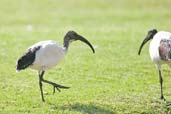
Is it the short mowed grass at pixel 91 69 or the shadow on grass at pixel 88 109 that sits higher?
the short mowed grass at pixel 91 69

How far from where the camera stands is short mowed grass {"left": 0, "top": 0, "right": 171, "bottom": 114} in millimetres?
11180

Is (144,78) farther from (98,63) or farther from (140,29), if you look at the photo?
(140,29)

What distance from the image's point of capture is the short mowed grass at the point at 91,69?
440 inches

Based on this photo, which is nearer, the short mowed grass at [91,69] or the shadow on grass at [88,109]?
the shadow on grass at [88,109]

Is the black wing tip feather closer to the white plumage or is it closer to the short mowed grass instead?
the white plumage

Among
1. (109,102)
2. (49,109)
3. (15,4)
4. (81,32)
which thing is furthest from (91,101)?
(15,4)

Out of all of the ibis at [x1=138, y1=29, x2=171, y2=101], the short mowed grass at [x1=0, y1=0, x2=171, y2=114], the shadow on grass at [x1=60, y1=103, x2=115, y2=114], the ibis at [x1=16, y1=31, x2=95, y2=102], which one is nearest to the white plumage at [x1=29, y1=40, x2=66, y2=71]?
the ibis at [x1=16, y1=31, x2=95, y2=102]

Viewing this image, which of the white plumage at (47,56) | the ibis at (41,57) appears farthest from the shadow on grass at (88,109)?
the white plumage at (47,56)

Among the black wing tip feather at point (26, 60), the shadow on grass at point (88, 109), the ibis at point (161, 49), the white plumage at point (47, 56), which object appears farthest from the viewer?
the ibis at point (161, 49)

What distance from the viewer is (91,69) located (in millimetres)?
15391

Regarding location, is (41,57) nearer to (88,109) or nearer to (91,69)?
A: (88,109)

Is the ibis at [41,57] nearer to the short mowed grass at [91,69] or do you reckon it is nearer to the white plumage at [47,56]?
the white plumage at [47,56]

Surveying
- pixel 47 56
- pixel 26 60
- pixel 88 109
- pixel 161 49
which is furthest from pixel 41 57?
pixel 161 49

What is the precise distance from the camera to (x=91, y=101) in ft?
37.6
